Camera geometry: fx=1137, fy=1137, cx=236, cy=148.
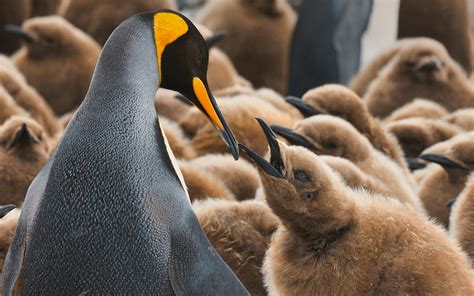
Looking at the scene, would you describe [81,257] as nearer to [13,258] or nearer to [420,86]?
[13,258]

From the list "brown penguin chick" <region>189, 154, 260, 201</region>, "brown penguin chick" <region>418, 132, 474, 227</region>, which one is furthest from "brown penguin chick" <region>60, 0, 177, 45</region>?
"brown penguin chick" <region>418, 132, 474, 227</region>

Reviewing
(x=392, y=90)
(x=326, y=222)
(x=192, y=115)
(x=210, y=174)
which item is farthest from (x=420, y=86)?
(x=326, y=222)

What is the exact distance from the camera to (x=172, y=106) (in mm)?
4828

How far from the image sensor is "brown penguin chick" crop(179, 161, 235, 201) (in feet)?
10.7

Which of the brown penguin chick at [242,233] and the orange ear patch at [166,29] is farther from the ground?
the orange ear patch at [166,29]

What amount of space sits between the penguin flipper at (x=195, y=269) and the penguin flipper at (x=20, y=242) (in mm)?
320

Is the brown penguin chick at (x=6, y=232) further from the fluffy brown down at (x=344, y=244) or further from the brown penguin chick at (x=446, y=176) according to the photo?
the brown penguin chick at (x=446, y=176)

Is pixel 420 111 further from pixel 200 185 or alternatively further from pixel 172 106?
pixel 200 185

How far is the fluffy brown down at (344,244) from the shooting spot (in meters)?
2.50

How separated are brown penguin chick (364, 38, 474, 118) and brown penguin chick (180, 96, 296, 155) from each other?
4.22 ft

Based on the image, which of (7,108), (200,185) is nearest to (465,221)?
(200,185)

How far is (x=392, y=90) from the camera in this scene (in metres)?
5.45

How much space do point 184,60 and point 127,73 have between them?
15 cm

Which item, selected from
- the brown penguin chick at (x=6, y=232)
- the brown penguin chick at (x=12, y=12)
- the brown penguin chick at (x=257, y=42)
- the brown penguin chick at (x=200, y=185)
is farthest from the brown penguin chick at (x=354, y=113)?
the brown penguin chick at (x=12, y=12)
